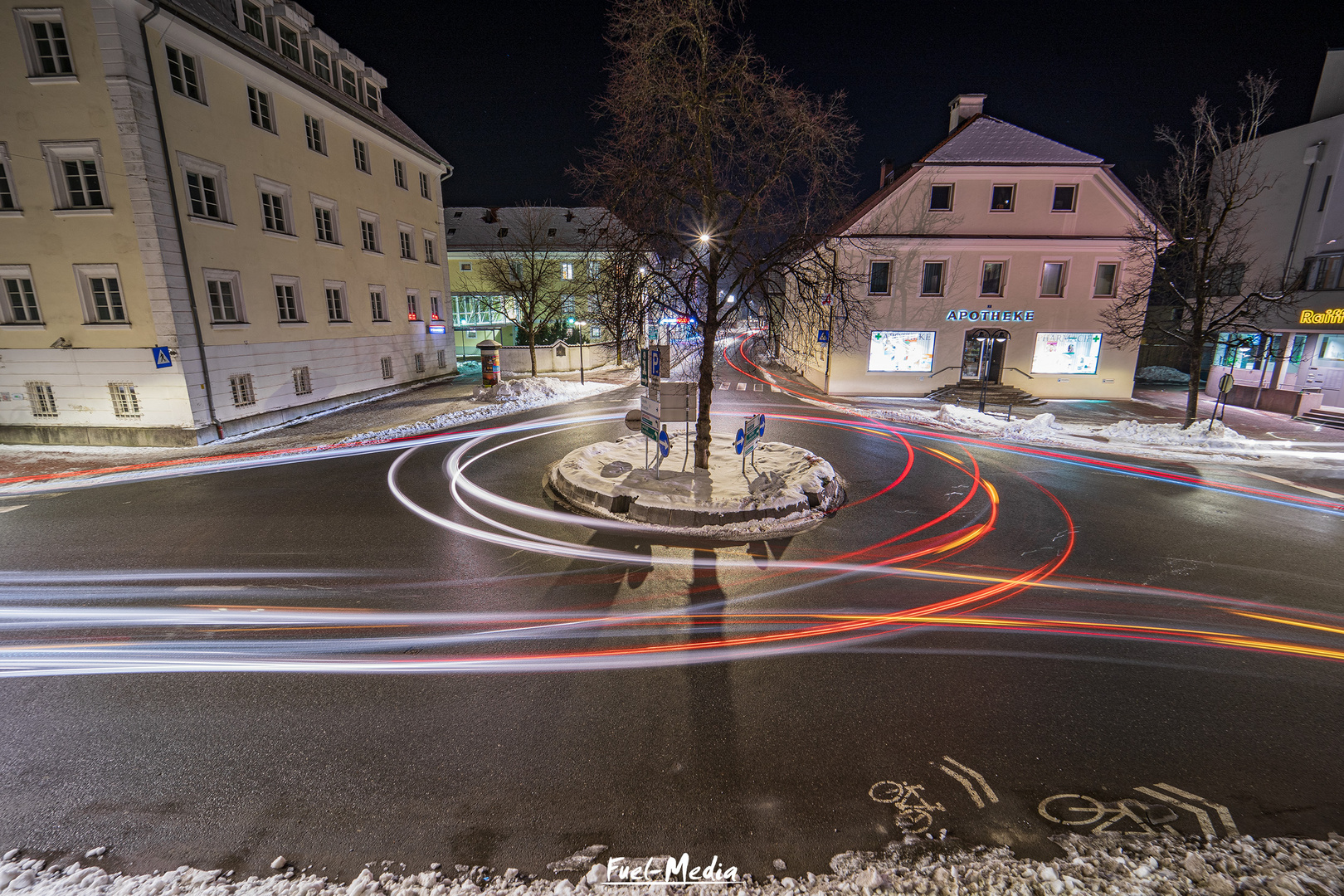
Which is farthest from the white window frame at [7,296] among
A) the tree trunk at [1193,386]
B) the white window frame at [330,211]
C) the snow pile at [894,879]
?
the tree trunk at [1193,386]

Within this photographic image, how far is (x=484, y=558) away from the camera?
26.3 ft

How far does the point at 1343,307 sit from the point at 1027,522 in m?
22.3

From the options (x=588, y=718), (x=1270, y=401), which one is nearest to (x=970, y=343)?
(x=1270, y=401)

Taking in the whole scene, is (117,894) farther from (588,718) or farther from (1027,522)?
(1027,522)

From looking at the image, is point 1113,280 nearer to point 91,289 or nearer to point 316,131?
point 316,131

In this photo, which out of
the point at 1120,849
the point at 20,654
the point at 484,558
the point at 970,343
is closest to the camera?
the point at 1120,849

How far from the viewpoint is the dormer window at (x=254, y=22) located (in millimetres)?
17734

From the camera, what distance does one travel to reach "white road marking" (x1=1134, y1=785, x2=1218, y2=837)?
3762mm

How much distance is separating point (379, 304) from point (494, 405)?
850 cm

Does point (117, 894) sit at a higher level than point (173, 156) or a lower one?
lower

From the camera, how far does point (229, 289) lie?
16.7 meters

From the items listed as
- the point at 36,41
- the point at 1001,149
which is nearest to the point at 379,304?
the point at 36,41

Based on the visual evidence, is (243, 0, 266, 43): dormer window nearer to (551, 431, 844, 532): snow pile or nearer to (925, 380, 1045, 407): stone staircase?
(551, 431, 844, 532): snow pile

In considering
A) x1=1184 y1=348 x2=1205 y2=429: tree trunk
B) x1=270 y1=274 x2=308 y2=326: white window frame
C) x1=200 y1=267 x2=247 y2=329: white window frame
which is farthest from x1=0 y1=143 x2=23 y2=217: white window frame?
x1=1184 y1=348 x2=1205 y2=429: tree trunk
